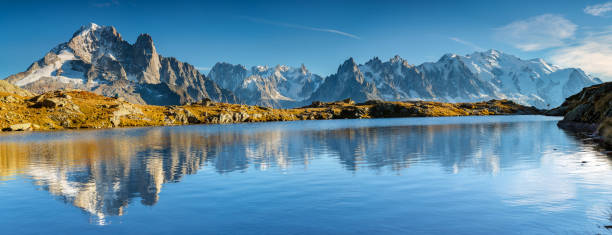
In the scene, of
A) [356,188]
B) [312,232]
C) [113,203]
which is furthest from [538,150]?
[113,203]

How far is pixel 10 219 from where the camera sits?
20.8 m

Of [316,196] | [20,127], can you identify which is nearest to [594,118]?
[316,196]

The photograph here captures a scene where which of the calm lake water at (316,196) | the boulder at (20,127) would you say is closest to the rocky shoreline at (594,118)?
the calm lake water at (316,196)

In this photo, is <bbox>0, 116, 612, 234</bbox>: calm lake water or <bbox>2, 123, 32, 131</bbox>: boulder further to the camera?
<bbox>2, 123, 32, 131</bbox>: boulder

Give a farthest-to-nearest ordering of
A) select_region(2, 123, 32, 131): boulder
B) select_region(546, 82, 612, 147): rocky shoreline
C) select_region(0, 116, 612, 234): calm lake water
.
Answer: select_region(2, 123, 32, 131): boulder, select_region(546, 82, 612, 147): rocky shoreline, select_region(0, 116, 612, 234): calm lake water

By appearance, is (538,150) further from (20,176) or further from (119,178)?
(20,176)

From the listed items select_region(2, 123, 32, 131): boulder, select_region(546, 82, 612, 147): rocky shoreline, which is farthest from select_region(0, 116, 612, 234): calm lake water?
select_region(2, 123, 32, 131): boulder

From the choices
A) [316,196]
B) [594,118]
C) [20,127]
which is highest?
[594,118]

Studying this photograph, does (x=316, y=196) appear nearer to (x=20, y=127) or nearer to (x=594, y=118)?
(x=594, y=118)

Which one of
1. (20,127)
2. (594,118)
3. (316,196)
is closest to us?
(316,196)

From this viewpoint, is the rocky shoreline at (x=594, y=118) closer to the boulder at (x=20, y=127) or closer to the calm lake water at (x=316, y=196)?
the calm lake water at (x=316, y=196)

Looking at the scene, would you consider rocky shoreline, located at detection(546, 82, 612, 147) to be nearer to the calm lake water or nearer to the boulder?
the calm lake water

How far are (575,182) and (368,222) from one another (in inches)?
734

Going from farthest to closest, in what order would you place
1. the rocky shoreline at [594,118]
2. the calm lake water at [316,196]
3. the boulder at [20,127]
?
1. the boulder at [20,127]
2. the rocky shoreline at [594,118]
3. the calm lake water at [316,196]
